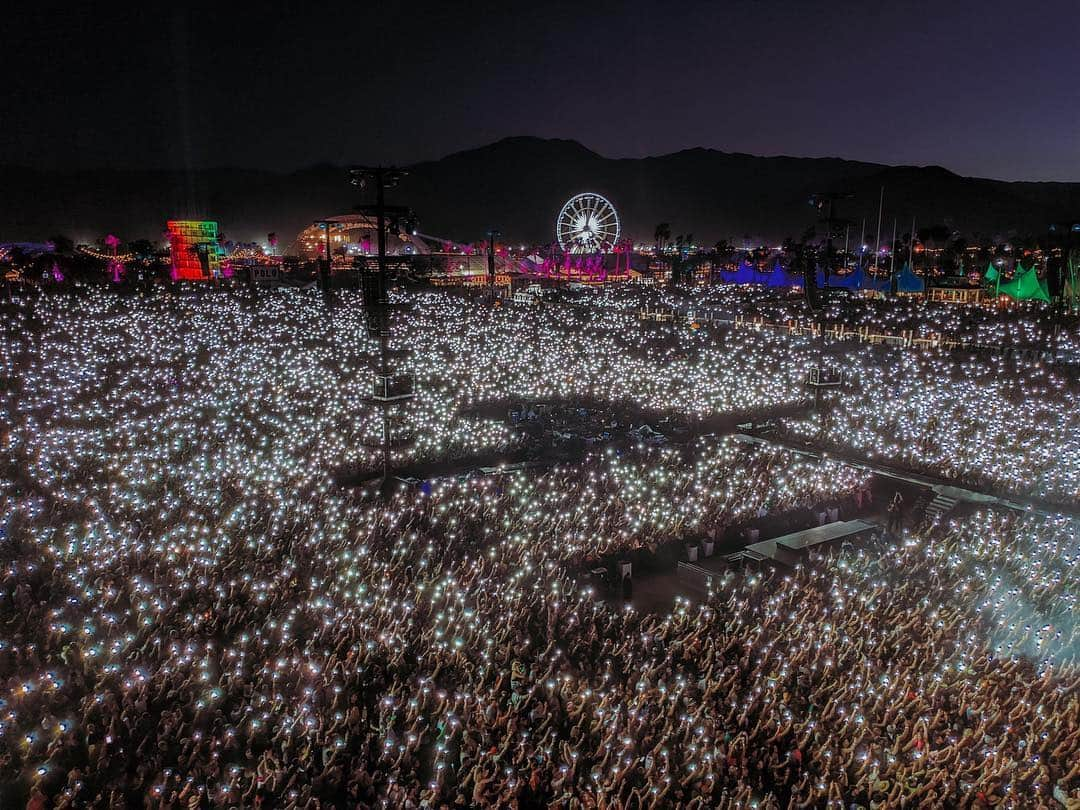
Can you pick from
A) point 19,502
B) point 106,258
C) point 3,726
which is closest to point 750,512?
point 3,726

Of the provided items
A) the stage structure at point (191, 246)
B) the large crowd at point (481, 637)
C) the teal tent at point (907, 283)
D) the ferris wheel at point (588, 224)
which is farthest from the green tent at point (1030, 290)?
the stage structure at point (191, 246)

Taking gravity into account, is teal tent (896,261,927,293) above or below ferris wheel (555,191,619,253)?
below

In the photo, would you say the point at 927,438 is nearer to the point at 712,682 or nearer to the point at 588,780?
the point at 712,682

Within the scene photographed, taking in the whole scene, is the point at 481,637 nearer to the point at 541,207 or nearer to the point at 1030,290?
the point at 1030,290

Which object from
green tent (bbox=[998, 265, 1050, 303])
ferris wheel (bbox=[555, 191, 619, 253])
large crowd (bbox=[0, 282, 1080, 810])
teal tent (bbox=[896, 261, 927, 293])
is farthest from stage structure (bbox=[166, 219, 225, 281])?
green tent (bbox=[998, 265, 1050, 303])

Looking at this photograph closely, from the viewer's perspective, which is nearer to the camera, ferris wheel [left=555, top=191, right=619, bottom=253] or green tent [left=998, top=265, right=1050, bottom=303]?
green tent [left=998, top=265, right=1050, bottom=303]

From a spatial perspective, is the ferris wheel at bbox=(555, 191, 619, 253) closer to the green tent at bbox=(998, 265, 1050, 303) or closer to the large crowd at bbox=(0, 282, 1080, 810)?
the green tent at bbox=(998, 265, 1050, 303)
